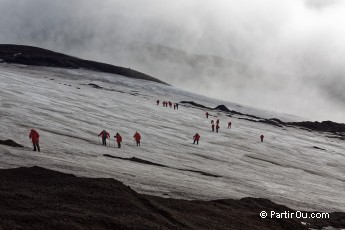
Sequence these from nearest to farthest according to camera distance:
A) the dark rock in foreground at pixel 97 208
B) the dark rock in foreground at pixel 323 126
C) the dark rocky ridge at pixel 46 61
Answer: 1. the dark rock in foreground at pixel 97 208
2. the dark rock in foreground at pixel 323 126
3. the dark rocky ridge at pixel 46 61

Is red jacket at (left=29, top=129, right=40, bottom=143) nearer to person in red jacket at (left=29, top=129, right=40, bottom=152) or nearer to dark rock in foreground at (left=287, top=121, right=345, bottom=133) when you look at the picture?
person in red jacket at (left=29, top=129, right=40, bottom=152)

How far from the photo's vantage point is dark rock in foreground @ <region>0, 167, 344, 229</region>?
1335 cm

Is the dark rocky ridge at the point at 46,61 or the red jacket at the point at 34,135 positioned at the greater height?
the dark rocky ridge at the point at 46,61

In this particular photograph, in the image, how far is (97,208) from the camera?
1491 centimetres

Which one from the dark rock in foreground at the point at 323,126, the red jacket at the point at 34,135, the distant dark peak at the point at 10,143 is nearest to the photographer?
the red jacket at the point at 34,135

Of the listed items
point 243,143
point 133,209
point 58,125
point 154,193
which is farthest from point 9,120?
point 243,143

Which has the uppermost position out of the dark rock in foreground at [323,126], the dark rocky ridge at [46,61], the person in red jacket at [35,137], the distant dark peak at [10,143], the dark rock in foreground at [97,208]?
the dark rocky ridge at [46,61]

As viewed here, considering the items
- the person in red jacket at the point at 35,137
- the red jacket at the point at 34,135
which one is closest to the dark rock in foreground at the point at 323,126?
the person in red jacket at the point at 35,137

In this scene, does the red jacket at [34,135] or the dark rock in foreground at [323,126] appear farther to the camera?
the dark rock in foreground at [323,126]

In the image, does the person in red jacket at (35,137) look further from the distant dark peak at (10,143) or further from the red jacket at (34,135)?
the distant dark peak at (10,143)

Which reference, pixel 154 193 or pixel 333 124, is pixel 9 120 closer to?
pixel 154 193

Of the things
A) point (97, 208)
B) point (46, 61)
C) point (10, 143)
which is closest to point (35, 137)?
point (10, 143)

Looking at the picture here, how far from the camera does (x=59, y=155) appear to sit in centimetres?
2417

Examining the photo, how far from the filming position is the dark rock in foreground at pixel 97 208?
13.4 m
